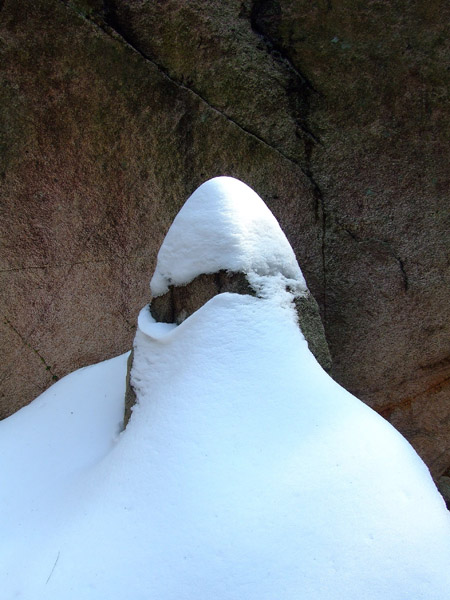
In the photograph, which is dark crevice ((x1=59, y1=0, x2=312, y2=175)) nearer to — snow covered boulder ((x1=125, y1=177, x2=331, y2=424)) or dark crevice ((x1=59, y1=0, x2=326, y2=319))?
dark crevice ((x1=59, y1=0, x2=326, y2=319))

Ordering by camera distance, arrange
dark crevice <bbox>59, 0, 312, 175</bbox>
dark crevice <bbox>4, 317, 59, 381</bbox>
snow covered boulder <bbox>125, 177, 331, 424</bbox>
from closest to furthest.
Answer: snow covered boulder <bbox>125, 177, 331, 424</bbox> < dark crevice <bbox>59, 0, 312, 175</bbox> < dark crevice <bbox>4, 317, 59, 381</bbox>

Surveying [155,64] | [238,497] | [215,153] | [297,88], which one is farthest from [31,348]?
[297,88]

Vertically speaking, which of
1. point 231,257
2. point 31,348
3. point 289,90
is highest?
point 289,90

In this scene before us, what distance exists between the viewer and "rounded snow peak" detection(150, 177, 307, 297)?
42.5 inches

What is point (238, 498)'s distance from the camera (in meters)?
0.78

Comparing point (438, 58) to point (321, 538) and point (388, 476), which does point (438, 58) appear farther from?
point (321, 538)

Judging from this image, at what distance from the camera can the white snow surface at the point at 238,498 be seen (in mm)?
719

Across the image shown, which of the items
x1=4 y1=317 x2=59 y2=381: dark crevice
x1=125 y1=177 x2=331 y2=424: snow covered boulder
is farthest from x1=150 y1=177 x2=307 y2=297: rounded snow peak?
x1=4 y1=317 x2=59 y2=381: dark crevice

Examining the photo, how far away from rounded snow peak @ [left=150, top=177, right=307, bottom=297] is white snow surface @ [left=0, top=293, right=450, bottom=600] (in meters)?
0.09

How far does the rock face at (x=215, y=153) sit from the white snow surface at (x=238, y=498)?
61cm

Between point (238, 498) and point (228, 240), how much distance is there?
0.54 meters

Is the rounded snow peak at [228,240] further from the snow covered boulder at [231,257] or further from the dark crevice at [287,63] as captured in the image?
the dark crevice at [287,63]

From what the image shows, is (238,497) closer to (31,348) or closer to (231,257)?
(231,257)

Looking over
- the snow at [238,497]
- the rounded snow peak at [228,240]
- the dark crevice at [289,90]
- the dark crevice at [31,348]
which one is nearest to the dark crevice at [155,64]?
the dark crevice at [289,90]
